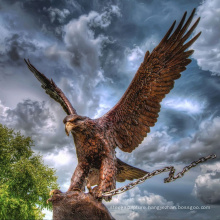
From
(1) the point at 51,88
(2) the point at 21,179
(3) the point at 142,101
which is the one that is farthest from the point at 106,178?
(2) the point at 21,179

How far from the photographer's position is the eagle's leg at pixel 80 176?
118 inches

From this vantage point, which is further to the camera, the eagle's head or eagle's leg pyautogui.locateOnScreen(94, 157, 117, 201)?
the eagle's head

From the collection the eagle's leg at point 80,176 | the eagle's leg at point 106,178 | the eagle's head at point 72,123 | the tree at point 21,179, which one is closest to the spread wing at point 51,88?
the eagle's head at point 72,123

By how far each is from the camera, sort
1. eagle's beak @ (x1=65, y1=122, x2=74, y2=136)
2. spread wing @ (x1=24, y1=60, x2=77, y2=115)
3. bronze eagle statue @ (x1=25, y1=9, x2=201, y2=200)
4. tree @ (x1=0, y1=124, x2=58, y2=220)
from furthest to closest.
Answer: tree @ (x1=0, y1=124, x2=58, y2=220) → spread wing @ (x1=24, y1=60, x2=77, y2=115) → bronze eagle statue @ (x1=25, y1=9, x2=201, y2=200) → eagle's beak @ (x1=65, y1=122, x2=74, y2=136)

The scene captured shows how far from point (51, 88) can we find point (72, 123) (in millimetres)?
1543

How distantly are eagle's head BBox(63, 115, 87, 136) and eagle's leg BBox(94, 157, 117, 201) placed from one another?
2.15 ft

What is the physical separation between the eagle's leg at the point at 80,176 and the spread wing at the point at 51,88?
114 centimetres

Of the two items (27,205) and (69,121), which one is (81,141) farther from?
(27,205)

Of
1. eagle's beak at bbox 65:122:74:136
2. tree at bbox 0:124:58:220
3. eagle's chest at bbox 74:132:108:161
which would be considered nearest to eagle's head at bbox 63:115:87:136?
eagle's beak at bbox 65:122:74:136

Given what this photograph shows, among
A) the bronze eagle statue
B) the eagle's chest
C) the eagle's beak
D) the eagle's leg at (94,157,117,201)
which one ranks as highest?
the bronze eagle statue

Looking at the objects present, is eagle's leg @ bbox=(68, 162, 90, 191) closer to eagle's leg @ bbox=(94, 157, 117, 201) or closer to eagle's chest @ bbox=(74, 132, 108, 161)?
eagle's chest @ bbox=(74, 132, 108, 161)

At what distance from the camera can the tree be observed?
1055 centimetres

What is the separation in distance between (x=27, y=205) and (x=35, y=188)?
94cm

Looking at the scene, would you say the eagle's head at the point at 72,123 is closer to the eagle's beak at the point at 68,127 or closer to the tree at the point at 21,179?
the eagle's beak at the point at 68,127
